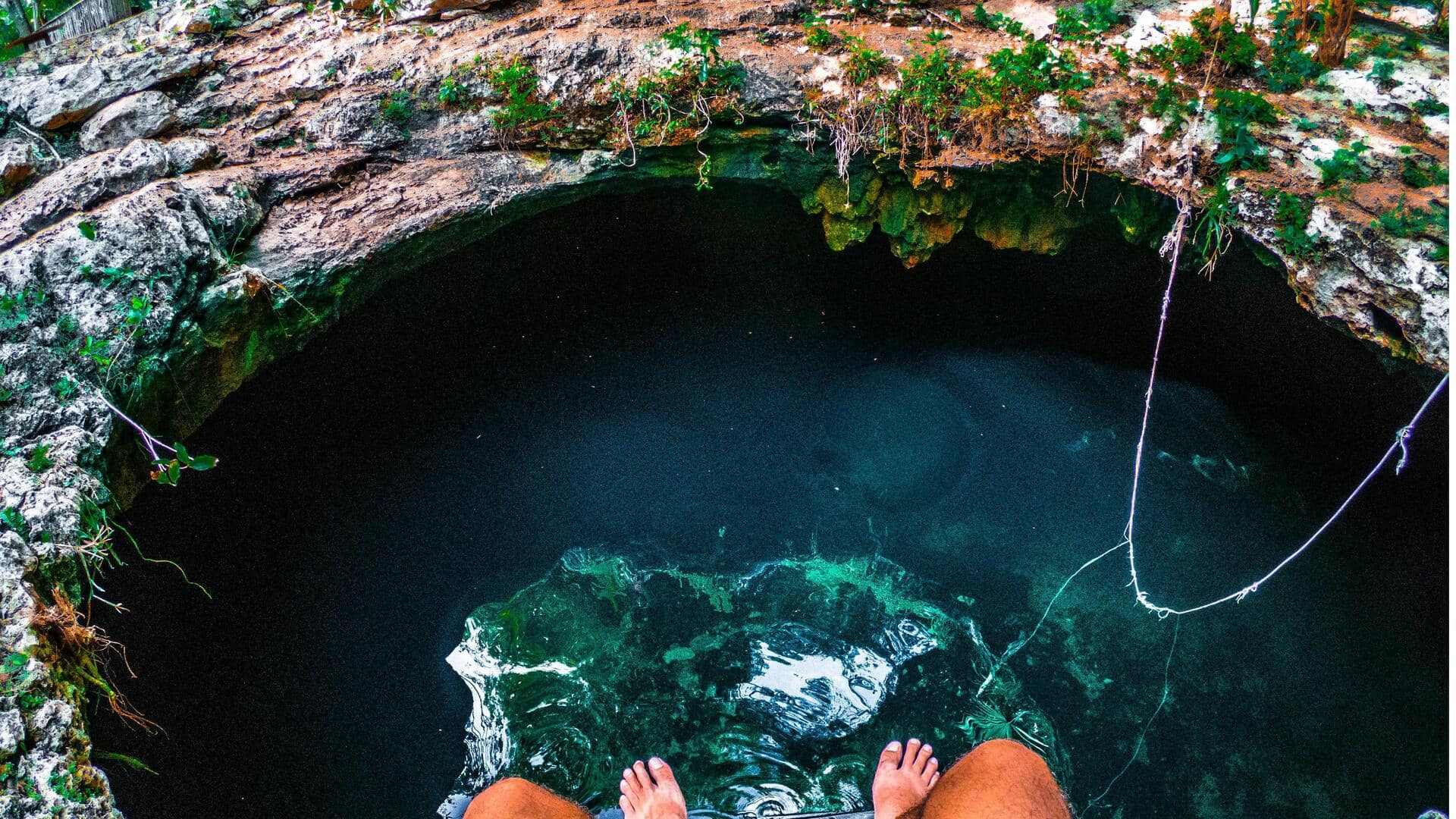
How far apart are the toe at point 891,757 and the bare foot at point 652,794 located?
0.76m

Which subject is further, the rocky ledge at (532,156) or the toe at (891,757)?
the toe at (891,757)

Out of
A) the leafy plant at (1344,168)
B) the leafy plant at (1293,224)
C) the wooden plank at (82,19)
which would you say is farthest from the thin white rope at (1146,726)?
the wooden plank at (82,19)

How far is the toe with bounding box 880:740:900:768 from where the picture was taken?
289cm

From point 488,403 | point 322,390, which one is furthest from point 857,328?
point 322,390

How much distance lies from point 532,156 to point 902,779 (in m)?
2.57

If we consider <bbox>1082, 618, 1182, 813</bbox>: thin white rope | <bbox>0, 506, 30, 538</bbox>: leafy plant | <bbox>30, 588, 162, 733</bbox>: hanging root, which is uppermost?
<bbox>0, 506, 30, 538</bbox>: leafy plant

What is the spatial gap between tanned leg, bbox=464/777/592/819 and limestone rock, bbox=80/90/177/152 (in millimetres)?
2480

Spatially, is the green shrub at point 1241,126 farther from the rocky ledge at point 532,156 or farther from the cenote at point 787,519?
the cenote at point 787,519

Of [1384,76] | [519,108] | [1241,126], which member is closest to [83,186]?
[519,108]

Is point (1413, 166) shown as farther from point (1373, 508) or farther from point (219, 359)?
point (219, 359)

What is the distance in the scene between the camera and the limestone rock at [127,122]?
266 centimetres

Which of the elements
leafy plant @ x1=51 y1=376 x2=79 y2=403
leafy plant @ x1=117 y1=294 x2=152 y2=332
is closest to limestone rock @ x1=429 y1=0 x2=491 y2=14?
leafy plant @ x1=117 y1=294 x2=152 y2=332

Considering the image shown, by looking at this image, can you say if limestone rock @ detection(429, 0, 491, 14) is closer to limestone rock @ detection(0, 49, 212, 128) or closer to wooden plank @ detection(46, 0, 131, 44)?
limestone rock @ detection(0, 49, 212, 128)

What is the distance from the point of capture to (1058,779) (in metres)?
3.18
